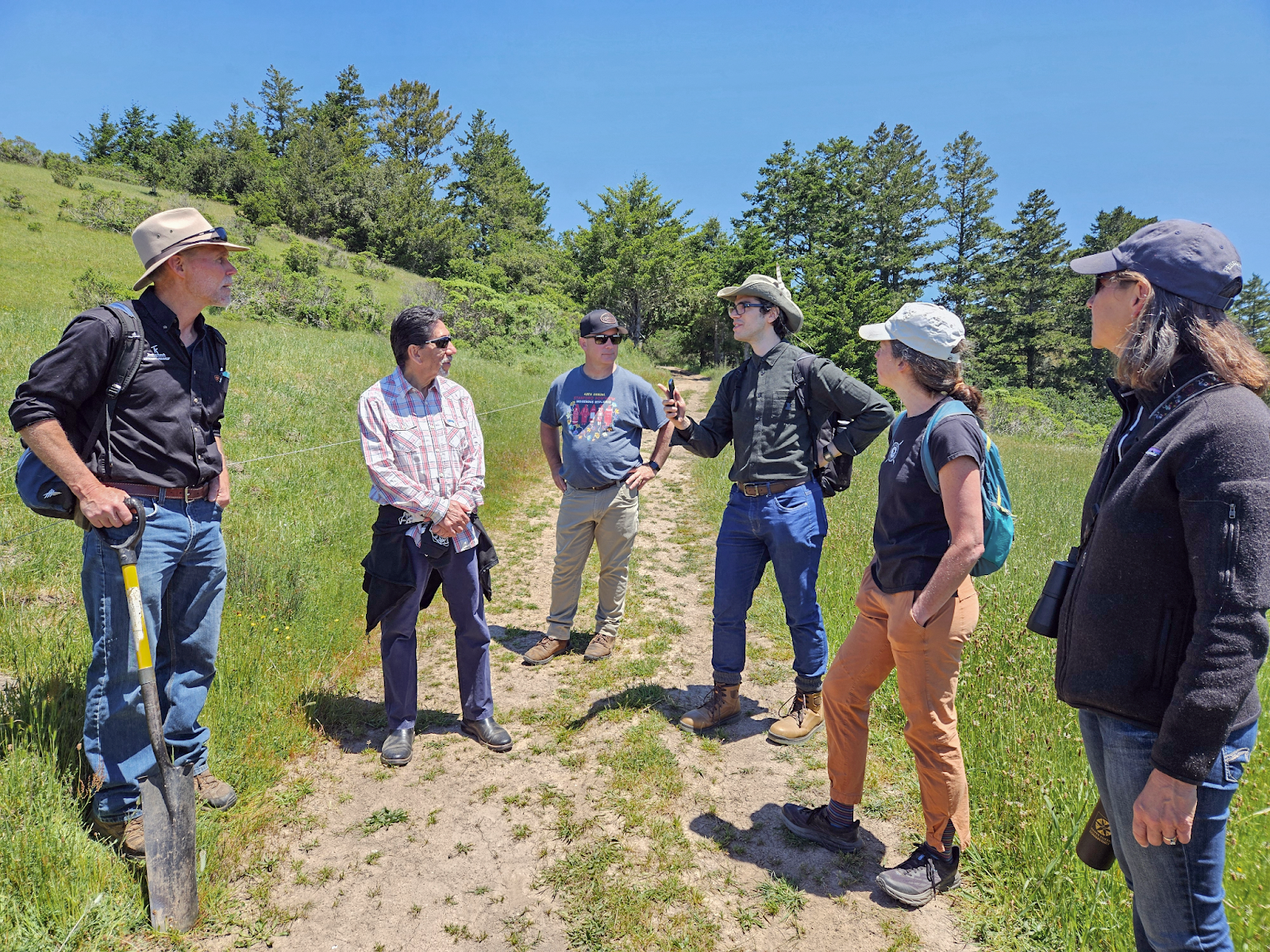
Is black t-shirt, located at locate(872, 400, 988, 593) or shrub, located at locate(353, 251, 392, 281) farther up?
shrub, located at locate(353, 251, 392, 281)

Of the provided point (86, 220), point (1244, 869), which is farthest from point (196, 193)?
point (1244, 869)

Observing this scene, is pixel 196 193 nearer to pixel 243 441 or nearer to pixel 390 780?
pixel 243 441

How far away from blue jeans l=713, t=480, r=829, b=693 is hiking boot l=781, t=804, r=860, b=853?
0.94 m

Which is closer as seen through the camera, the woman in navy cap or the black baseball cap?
the woman in navy cap

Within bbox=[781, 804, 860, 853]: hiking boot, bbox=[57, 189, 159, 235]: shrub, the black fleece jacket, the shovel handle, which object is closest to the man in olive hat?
bbox=[781, 804, 860, 853]: hiking boot

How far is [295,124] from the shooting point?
209 feet

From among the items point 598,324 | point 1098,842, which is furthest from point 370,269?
point 1098,842

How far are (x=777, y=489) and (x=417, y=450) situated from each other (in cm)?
200

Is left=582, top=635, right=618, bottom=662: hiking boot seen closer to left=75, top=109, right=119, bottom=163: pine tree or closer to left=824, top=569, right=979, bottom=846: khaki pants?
left=824, top=569, right=979, bottom=846: khaki pants

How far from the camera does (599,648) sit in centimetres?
517

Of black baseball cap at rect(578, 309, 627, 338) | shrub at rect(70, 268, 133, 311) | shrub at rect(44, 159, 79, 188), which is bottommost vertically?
black baseball cap at rect(578, 309, 627, 338)

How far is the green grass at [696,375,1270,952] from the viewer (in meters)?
2.45

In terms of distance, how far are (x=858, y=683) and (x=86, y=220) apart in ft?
123

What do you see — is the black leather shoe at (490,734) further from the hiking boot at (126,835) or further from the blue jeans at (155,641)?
the hiking boot at (126,835)
